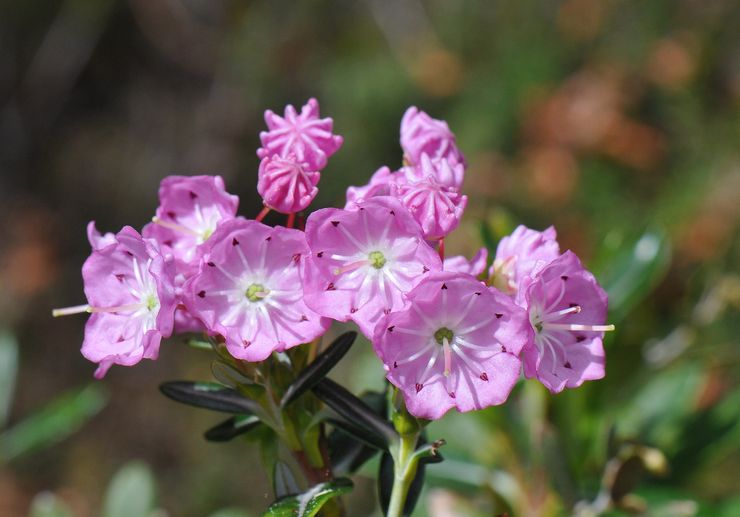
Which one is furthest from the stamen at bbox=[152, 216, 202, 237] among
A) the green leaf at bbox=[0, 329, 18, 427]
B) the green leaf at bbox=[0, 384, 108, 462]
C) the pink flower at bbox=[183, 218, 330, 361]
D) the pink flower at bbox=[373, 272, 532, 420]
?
the green leaf at bbox=[0, 329, 18, 427]

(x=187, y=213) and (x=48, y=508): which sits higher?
(x=187, y=213)

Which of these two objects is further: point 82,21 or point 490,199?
point 82,21

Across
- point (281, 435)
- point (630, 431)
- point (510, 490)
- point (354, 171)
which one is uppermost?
point (281, 435)

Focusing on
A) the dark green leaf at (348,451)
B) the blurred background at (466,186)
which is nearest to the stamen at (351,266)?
the dark green leaf at (348,451)

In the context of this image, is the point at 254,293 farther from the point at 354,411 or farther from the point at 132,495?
the point at 132,495

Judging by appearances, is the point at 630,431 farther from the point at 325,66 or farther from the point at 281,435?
the point at 325,66

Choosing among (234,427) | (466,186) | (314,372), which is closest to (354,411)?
(314,372)

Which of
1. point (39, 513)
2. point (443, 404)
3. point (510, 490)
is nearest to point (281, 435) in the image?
point (443, 404)
